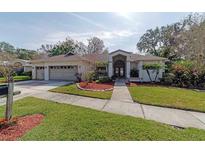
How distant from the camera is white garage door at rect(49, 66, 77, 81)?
76.0 ft

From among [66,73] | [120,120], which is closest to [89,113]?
[120,120]

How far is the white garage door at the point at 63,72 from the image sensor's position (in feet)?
76.0

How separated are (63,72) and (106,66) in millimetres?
6051

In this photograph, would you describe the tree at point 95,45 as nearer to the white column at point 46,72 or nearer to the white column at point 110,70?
the white column at point 46,72

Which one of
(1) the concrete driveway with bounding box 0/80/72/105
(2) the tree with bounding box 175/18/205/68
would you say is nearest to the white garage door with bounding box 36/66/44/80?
(1) the concrete driveway with bounding box 0/80/72/105

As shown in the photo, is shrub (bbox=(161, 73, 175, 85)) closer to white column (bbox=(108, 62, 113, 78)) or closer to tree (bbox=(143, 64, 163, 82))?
tree (bbox=(143, 64, 163, 82))

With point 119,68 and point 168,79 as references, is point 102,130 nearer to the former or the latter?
point 168,79

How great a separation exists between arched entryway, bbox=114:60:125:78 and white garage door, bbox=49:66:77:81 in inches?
233

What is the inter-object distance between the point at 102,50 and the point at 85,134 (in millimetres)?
43977

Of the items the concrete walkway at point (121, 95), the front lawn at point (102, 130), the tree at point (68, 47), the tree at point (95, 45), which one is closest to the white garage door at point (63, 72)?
the concrete walkway at point (121, 95)

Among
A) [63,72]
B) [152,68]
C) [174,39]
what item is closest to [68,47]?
[63,72]

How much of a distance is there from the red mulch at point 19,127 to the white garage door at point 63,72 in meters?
16.3

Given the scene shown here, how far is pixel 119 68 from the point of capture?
2478 cm

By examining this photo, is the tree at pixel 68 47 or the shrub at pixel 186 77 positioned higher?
the tree at pixel 68 47
